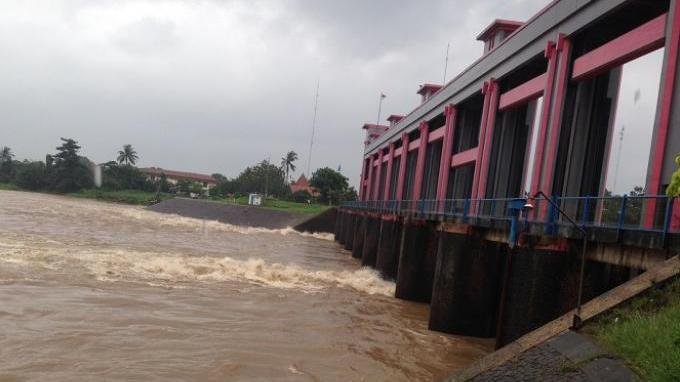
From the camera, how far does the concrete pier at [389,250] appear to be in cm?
2231

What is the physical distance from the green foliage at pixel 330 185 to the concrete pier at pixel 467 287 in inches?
3165

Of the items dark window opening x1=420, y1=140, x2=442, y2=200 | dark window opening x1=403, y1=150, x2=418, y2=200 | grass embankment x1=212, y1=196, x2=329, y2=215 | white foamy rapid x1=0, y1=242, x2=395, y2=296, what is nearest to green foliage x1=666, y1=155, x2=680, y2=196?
white foamy rapid x1=0, y1=242, x2=395, y2=296

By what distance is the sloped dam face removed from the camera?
812 cm

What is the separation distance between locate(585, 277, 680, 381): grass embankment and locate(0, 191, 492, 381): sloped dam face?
343cm

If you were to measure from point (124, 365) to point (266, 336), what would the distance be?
9.52ft

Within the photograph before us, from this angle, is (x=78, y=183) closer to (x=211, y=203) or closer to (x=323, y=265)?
(x=211, y=203)

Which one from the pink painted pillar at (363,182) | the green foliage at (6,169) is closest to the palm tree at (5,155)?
the green foliage at (6,169)

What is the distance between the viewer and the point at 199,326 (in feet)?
34.5

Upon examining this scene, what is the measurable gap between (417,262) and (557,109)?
5656 millimetres

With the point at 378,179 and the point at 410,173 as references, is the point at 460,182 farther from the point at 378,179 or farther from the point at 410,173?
the point at 378,179

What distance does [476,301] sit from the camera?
11.8 meters

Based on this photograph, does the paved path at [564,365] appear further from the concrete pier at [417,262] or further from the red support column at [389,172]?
the red support column at [389,172]

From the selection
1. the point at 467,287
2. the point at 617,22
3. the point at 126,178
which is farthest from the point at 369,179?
the point at 126,178

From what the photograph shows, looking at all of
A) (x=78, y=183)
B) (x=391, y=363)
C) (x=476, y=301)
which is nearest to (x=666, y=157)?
(x=476, y=301)
